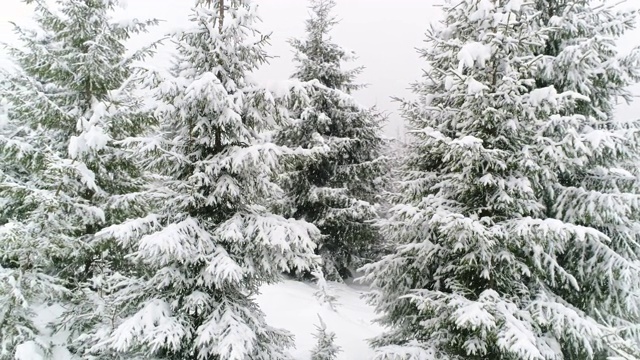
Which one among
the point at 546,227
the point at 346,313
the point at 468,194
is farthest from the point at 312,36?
the point at 546,227

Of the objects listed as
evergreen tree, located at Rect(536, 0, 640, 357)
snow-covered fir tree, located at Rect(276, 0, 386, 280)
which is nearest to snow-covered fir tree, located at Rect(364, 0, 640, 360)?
evergreen tree, located at Rect(536, 0, 640, 357)

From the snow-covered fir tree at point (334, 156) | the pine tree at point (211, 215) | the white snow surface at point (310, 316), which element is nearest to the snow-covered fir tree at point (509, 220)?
the pine tree at point (211, 215)

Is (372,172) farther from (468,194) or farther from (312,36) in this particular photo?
(468,194)

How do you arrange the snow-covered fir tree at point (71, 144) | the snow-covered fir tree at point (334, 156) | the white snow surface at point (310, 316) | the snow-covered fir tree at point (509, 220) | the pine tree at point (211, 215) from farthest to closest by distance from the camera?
the snow-covered fir tree at point (334, 156) < the white snow surface at point (310, 316) < the snow-covered fir tree at point (71, 144) < the snow-covered fir tree at point (509, 220) < the pine tree at point (211, 215)

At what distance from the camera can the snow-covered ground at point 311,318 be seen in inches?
453

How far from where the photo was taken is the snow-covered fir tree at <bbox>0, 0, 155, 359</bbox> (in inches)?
266

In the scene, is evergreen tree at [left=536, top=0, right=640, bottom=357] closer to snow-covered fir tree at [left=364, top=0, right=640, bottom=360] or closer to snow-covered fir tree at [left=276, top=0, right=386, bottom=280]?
snow-covered fir tree at [left=364, top=0, right=640, bottom=360]

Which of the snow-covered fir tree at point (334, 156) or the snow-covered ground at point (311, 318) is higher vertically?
the snow-covered fir tree at point (334, 156)

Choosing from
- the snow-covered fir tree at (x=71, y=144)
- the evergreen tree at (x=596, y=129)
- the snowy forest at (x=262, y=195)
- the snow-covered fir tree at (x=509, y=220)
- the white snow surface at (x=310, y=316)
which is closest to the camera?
the snowy forest at (x=262, y=195)

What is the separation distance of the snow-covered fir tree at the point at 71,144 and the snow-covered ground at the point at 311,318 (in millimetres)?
5514

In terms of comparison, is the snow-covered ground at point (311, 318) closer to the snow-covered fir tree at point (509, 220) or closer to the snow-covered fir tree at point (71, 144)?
the snow-covered fir tree at point (509, 220)

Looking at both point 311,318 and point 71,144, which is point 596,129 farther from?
point 71,144

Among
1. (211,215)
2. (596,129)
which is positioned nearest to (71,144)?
(211,215)

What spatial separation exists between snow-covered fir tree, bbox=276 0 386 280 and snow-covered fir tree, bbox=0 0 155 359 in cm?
932
